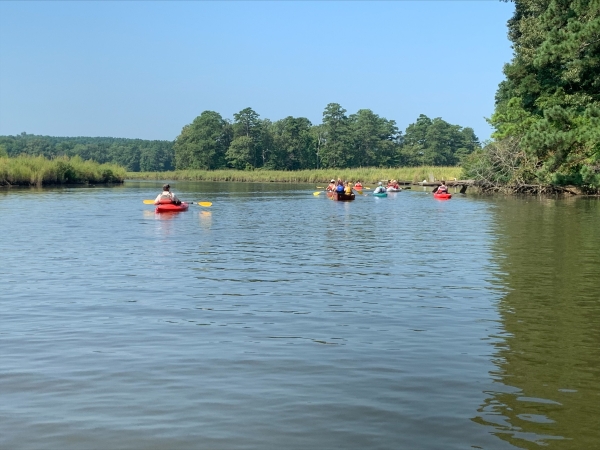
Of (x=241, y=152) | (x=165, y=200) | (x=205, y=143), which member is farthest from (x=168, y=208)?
(x=205, y=143)

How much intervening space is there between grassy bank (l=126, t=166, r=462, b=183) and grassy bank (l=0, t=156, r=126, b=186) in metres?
21.8

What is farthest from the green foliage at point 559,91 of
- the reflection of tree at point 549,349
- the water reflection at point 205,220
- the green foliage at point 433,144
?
the green foliage at point 433,144

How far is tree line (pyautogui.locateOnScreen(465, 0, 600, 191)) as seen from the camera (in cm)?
3813

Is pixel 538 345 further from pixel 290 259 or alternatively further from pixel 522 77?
pixel 522 77

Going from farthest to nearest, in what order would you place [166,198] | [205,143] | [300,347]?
[205,143], [166,198], [300,347]

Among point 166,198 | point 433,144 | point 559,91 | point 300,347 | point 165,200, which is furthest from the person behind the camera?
point 433,144

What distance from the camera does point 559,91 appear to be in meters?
44.7

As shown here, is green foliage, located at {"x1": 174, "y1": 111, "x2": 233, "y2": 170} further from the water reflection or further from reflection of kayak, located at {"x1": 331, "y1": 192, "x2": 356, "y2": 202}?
the water reflection

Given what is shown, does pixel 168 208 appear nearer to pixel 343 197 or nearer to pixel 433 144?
pixel 343 197

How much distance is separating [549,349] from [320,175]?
258 ft

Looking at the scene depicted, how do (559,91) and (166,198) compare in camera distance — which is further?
(559,91)

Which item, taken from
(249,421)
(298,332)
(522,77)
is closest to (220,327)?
(298,332)

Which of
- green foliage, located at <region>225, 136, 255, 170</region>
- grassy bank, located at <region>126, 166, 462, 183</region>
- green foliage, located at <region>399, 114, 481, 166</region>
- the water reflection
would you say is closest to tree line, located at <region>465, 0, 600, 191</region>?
grassy bank, located at <region>126, 166, 462, 183</region>

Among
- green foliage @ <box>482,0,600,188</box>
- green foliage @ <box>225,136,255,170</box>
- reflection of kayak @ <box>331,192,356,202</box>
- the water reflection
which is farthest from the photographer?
green foliage @ <box>225,136,255,170</box>
